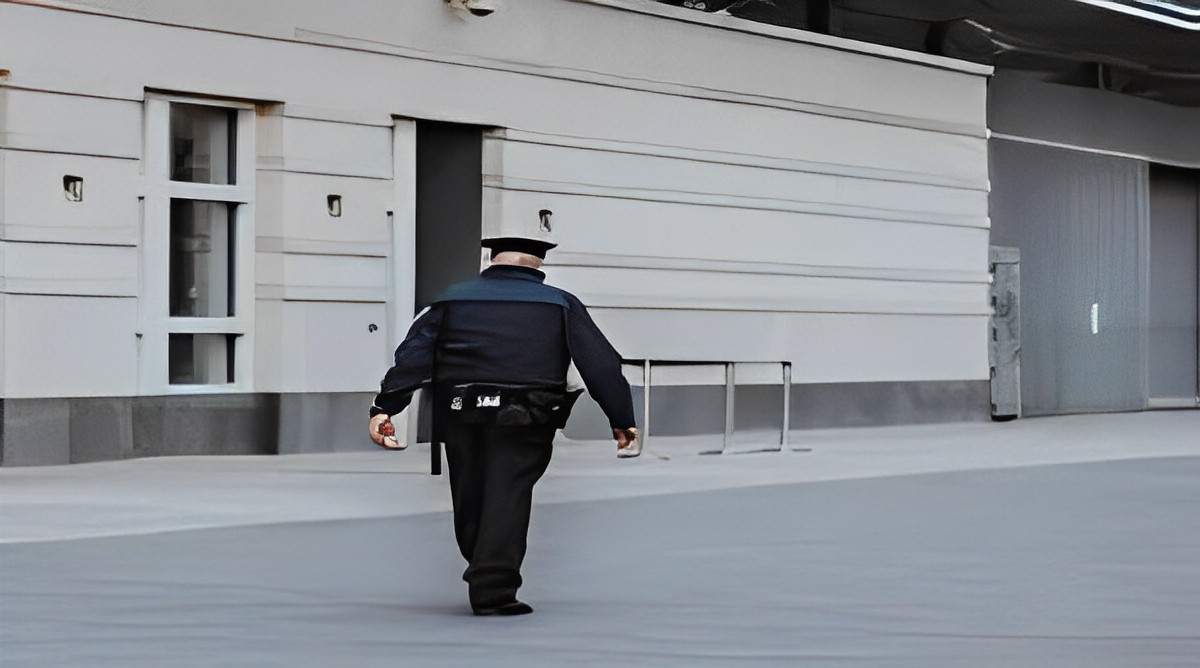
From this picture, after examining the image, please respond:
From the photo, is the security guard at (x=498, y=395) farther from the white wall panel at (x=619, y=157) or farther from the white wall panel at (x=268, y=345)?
the white wall panel at (x=268, y=345)

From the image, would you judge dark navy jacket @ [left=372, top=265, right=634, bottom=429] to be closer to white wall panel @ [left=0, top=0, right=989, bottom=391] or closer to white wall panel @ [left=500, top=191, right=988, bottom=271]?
white wall panel @ [left=0, top=0, right=989, bottom=391]

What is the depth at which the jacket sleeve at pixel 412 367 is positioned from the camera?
868cm

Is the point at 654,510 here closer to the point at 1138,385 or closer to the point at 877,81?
the point at 877,81

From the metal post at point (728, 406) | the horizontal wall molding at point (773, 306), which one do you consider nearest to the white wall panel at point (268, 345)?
the horizontal wall molding at point (773, 306)

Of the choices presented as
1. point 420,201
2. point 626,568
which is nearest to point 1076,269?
point 420,201

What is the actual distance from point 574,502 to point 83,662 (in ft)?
23.4

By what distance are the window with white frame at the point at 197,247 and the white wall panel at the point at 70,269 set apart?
0.34 m

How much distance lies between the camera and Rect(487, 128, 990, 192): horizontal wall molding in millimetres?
20422

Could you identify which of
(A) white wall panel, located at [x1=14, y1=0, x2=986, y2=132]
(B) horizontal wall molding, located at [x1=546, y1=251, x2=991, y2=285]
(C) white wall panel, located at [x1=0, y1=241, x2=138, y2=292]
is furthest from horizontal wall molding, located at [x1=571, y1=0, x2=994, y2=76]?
(C) white wall panel, located at [x1=0, y1=241, x2=138, y2=292]

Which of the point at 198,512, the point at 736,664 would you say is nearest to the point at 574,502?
the point at 198,512

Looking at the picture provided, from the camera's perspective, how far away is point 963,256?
25672 millimetres

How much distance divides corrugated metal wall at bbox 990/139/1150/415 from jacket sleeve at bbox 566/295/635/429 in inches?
722

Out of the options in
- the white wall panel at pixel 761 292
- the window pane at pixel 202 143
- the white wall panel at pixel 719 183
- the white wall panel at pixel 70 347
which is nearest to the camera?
the white wall panel at pixel 70 347

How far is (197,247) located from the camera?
18.0m
